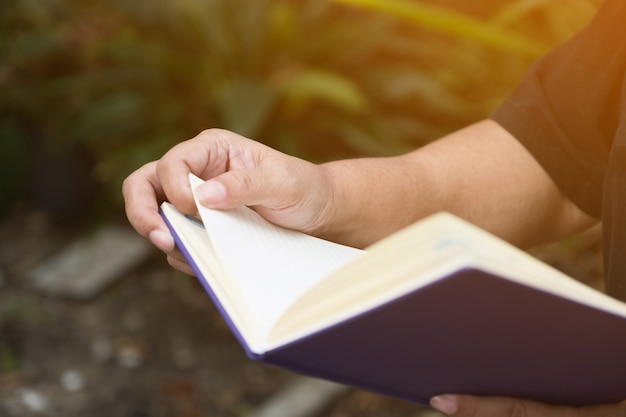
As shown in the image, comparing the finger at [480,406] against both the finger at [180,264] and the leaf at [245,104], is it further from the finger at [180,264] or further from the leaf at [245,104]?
the leaf at [245,104]

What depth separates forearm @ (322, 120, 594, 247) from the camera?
0.98 meters

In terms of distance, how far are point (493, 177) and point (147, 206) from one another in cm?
44

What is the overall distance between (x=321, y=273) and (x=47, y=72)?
2200 mm

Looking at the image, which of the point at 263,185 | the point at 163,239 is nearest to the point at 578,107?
the point at 263,185

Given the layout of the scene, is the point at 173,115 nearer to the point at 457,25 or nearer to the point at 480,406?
the point at 457,25

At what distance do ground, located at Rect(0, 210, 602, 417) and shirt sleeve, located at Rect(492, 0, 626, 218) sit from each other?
3.16 ft

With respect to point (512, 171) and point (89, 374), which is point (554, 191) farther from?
point (89, 374)

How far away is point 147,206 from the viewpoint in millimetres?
848

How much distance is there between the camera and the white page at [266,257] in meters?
0.69

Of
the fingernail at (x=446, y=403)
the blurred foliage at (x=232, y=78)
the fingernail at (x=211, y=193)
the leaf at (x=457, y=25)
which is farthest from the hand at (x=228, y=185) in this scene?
the blurred foliage at (x=232, y=78)

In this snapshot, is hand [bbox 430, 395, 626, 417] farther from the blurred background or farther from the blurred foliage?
the blurred foliage

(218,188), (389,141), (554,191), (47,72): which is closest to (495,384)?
(218,188)

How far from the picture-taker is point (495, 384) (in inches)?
27.7

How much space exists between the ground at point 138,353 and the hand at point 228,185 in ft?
3.55
